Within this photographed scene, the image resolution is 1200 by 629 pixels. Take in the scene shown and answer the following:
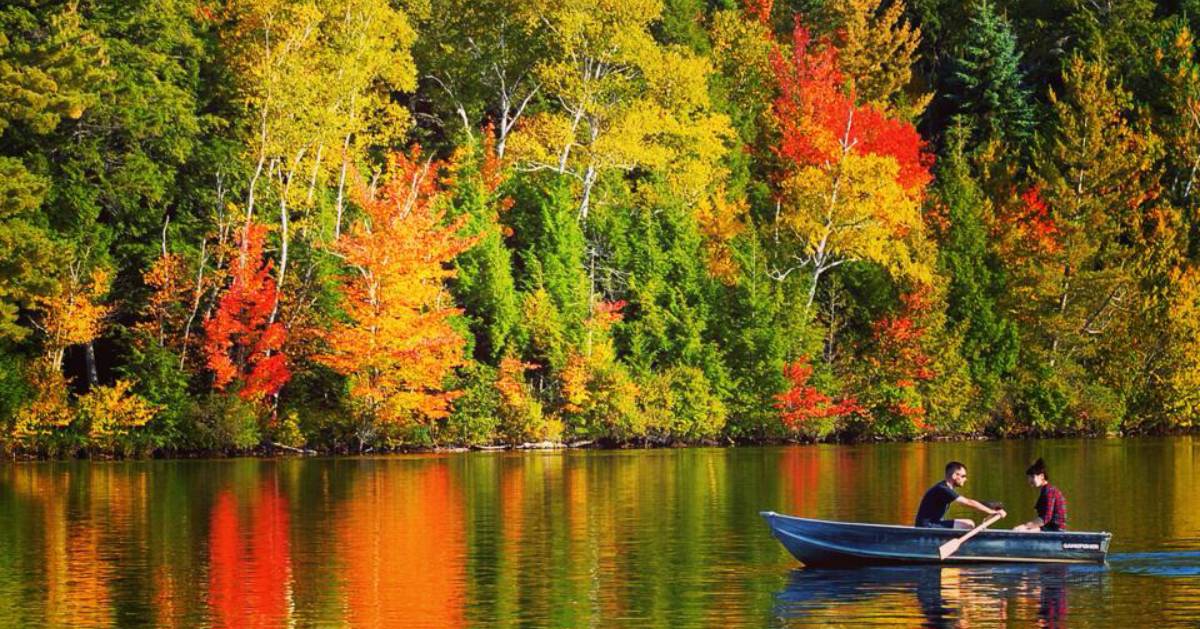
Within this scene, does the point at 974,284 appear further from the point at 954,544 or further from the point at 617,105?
the point at 954,544

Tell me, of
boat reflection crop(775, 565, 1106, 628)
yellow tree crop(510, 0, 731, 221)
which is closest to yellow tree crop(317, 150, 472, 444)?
yellow tree crop(510, 0, 731, 221)

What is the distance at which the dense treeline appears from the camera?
7125cm

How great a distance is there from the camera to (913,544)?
3316 cm

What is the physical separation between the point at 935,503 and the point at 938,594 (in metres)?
3.59

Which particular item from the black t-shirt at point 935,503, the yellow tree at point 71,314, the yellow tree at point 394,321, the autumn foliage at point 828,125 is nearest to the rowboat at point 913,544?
the black t-shirt at point 935,503

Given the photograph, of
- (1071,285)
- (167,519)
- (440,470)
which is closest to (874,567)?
(167,519)

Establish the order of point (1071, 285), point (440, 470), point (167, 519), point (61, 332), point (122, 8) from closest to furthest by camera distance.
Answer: point (167, 519) < point (440, 470) < point (61, 332) < point (122, 8) < point (1071, 285)

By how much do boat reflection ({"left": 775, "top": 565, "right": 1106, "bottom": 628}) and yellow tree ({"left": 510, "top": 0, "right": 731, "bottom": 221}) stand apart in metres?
49.3

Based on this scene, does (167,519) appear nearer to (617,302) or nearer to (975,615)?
(975,615)

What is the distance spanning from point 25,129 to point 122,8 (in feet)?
19.0

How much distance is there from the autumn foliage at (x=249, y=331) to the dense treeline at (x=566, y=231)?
0.13m

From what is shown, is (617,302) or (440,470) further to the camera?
(617,302)

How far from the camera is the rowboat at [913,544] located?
3297cm

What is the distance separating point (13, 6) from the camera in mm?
72000
